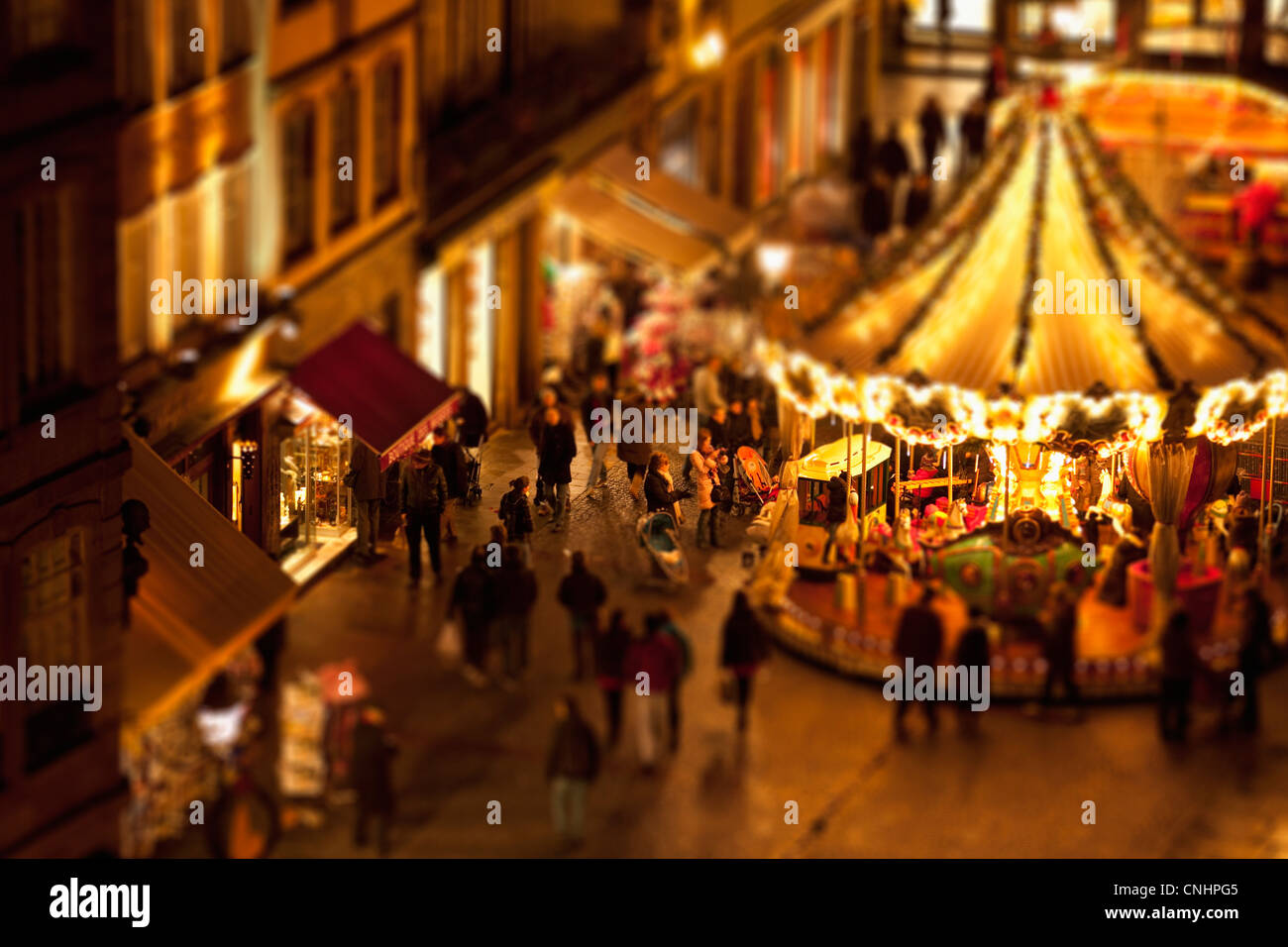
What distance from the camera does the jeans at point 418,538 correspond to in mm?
25578

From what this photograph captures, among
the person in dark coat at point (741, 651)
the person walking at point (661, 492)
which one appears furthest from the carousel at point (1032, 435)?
the person walking at point (661, 492)

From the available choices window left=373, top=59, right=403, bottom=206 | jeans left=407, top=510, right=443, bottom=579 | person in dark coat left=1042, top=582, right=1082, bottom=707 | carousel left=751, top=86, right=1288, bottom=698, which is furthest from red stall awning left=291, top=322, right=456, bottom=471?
window left=373, top=59, right=403, bottom=206

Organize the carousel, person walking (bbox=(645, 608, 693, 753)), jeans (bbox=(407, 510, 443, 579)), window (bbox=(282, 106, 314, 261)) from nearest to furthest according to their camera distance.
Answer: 1. person walking (bbox=(645, 608, 693, 753))
2. the carousel
3. jeans (bbox=(407, 510, 443, 579))
4. window (bbox=(282, 106, 314, 261))

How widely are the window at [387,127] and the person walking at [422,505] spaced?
33.4ft

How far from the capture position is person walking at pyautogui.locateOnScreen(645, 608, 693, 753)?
79.3 ft

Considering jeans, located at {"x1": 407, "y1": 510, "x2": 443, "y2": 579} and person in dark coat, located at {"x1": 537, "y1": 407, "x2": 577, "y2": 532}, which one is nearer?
jeans, located at {"x1": 407, "y1": 510, "x2": 443, "y2": 579}

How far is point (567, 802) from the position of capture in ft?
78.0

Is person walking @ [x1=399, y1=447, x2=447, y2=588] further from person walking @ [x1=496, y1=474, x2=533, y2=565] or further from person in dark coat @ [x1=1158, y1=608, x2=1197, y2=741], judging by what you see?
person in dark coat @ [x1=1158, y1=608, x2=1197, y2=741]

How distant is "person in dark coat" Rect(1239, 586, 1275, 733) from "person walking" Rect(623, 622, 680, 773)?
4.10 m

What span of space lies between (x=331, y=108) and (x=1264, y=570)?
12323 millimetres

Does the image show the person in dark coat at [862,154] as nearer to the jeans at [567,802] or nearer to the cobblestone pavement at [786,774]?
the cobblestone pavement at [786,774]

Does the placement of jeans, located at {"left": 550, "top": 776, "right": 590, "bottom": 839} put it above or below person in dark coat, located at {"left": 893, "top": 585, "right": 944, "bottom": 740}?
below

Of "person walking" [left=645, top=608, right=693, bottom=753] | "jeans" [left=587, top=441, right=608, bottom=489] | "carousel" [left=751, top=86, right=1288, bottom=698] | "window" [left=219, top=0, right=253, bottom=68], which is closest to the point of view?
"person walking" [left=645, top=608, right=693, bottom=753]
